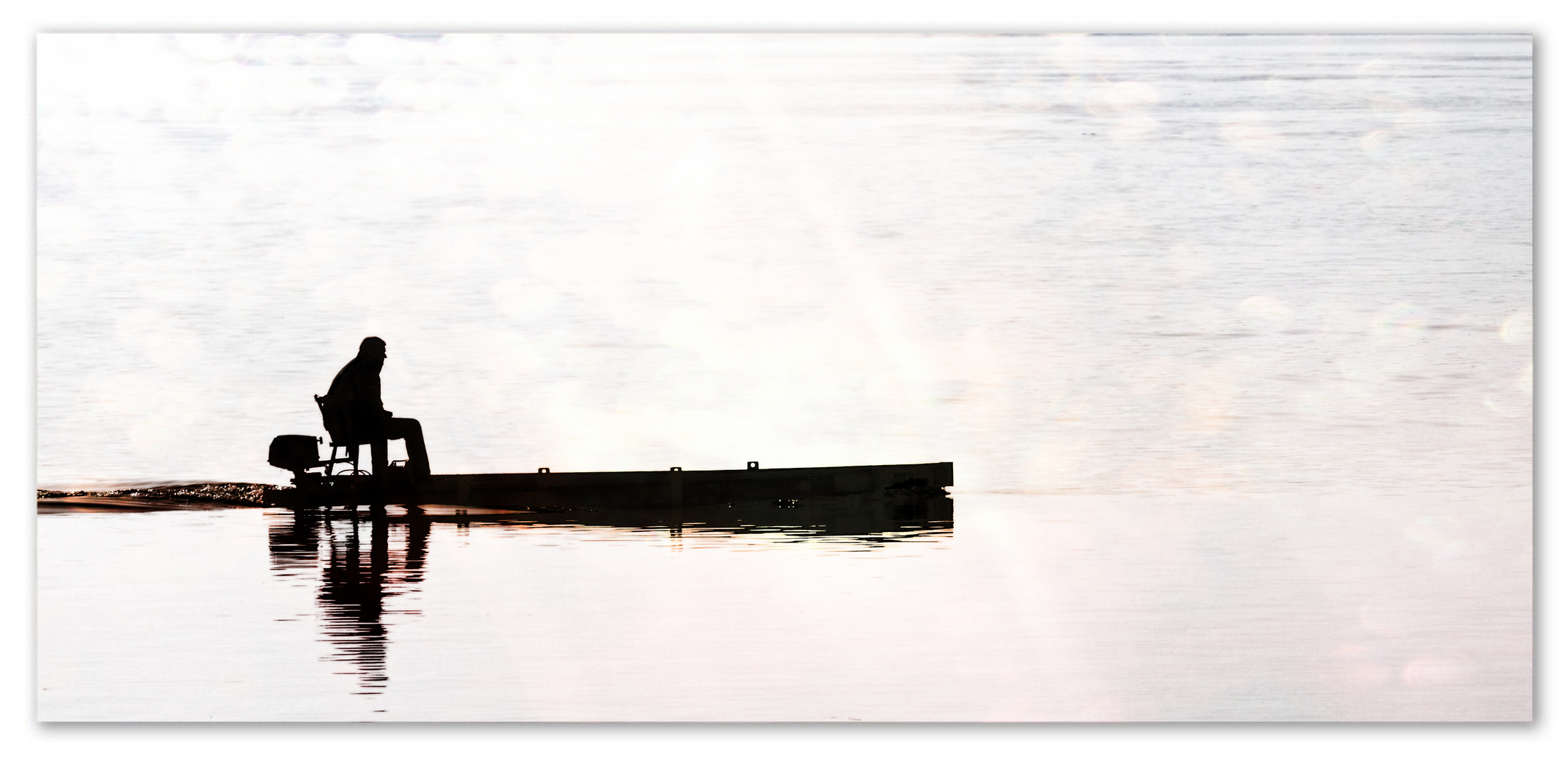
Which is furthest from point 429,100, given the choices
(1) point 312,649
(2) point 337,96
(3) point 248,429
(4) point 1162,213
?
(4) point 1162,213

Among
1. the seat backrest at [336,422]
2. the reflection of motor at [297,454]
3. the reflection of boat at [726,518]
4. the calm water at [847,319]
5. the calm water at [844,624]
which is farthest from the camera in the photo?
the reflection of boat at [726,518]

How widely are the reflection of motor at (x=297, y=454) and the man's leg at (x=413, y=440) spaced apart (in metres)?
0.51

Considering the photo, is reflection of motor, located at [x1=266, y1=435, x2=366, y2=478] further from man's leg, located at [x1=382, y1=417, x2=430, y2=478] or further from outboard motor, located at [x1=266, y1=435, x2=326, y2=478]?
man's leg, located at [x1=382, y1=417, x2=430, y2=478]

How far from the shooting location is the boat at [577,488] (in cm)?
1023

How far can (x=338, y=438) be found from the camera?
32.3 feet

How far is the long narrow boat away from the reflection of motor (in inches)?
6.6

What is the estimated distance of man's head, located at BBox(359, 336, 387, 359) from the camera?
8695mm

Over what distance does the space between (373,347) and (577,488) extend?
2136mm

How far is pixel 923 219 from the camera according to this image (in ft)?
28.2

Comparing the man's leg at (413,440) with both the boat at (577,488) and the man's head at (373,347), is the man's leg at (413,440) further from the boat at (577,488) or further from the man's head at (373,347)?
the man's head at (373,347)

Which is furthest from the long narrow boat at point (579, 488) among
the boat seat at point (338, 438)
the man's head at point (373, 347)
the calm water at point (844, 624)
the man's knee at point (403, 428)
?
the man's head at point (373, 347)

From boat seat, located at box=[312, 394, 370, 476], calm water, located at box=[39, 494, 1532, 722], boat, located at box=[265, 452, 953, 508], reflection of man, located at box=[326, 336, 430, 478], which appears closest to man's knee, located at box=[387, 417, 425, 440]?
reflection of man, located at box=[326, 336, 430, 478]

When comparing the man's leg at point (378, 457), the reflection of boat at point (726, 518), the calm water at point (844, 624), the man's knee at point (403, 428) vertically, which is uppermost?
the man's knee at point (403, 428)

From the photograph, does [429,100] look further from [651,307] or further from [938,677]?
[938,677]
